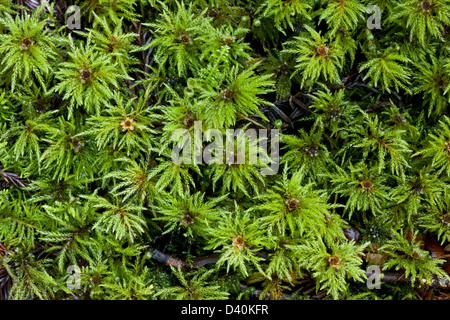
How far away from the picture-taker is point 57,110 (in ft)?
5.68

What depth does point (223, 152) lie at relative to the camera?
1.69m

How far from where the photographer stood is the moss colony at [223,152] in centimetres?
169

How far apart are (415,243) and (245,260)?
0.84m

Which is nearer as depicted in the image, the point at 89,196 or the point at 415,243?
the point at 89,196

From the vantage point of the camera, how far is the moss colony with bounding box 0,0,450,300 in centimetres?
169

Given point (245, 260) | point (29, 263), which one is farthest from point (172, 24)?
point (29, 263)

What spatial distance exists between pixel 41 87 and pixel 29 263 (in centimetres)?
83

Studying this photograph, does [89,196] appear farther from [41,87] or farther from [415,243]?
[415,243]
